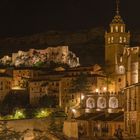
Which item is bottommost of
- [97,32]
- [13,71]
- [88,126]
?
[88,126]

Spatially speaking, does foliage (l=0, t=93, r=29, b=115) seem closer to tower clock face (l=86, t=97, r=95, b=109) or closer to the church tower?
the church tower

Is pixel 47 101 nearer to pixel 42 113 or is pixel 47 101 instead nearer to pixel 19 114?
pixel 42 113

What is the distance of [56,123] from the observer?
61531 millimetres

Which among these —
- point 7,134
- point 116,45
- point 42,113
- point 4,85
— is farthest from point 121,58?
point 7,134

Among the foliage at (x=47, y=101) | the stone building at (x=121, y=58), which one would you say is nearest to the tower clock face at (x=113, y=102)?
the stone building at (x=121, y=58)

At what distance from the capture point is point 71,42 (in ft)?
441

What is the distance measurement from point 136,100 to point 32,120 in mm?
Result: 15855

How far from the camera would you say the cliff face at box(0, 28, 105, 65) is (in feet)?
405

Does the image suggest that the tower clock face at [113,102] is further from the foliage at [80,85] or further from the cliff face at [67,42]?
the cliff face at [67,42]

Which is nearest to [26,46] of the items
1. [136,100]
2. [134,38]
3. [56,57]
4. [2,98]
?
[134,38]

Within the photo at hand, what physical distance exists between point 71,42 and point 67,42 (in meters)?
0.77

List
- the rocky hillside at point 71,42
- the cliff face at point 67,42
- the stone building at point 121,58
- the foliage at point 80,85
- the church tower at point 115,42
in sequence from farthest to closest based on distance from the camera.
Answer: the cliff face at point 67,42 → the rocky hillside at point 71,42 → the church tower at point 115,42 → the foliage at point 80,85 → the stone building at point 121,58

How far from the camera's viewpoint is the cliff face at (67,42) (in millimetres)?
123575

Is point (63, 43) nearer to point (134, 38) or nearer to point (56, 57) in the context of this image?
point (134, 38)
